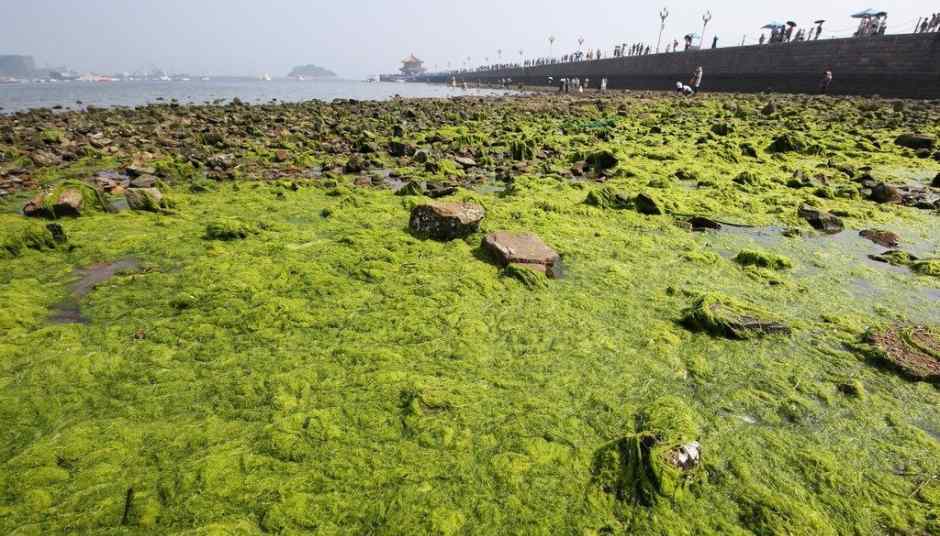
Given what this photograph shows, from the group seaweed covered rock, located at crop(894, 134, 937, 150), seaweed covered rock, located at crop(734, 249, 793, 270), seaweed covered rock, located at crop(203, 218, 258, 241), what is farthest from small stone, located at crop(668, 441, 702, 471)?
seaweed covered rock, located at crop(894, 134, 937, 150)

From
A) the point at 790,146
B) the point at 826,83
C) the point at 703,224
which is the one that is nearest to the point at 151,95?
the point at 790,146

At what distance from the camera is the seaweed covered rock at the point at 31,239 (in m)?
4.76

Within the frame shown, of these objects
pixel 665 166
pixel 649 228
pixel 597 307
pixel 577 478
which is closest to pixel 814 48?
pixel 665 166

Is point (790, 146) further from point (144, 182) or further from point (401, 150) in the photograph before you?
point (144, 182)

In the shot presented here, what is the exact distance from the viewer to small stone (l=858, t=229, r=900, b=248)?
553cm

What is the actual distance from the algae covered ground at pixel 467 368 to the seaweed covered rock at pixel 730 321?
2cm

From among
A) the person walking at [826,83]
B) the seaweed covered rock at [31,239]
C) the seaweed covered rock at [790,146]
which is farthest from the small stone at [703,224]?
the person walking at [826,83]

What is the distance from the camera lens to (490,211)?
6.71 meters

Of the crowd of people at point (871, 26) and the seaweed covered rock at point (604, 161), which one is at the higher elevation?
the crowd of people at point (871, 26)

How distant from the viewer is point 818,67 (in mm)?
30328

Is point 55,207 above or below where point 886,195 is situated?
below

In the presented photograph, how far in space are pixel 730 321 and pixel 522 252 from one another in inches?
80.7

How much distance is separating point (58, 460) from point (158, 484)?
0.64 metres

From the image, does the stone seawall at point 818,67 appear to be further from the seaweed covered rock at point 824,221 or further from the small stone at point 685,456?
the small stone at point 685,456
